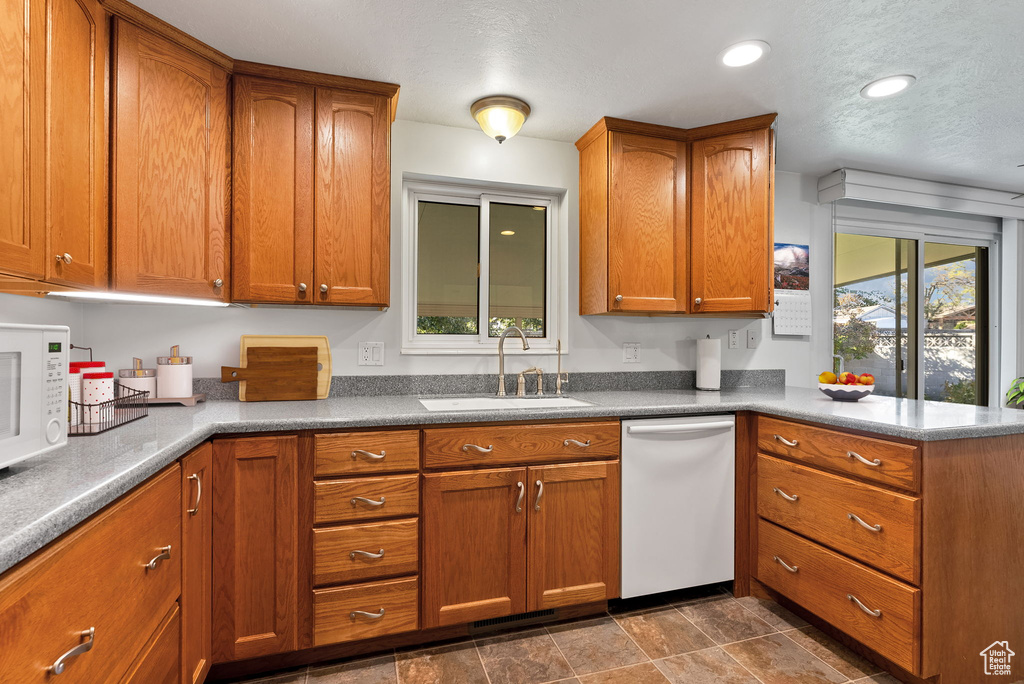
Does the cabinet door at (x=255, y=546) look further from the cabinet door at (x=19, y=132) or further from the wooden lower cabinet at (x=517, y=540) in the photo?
the cabinet door at (x=19, y=132)

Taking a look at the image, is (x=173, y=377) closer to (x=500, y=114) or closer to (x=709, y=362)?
(x=500, y=114)

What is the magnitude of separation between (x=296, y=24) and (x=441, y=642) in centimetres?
230

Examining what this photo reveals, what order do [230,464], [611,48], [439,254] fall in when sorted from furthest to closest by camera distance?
[439,254], [611,48], [230,464]

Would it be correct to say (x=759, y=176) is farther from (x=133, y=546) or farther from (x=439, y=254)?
(x=133, y=546)

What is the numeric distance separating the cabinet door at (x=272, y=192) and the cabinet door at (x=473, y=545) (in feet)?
3.26

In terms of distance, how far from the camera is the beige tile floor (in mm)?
1756

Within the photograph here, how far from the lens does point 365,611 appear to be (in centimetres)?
181

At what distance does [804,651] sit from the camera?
191 centimetres

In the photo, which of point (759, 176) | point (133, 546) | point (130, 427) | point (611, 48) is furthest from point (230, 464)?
point (759, 176)

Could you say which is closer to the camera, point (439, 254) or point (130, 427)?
point (130, 427)

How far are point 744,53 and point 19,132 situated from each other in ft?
7.26

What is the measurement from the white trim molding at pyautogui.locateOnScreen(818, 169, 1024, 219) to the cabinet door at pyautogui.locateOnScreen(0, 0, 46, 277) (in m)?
3.58

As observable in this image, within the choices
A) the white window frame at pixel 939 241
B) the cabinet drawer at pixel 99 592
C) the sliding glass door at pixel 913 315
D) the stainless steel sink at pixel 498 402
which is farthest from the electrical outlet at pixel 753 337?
the cabinet drawer at pixel 99 592

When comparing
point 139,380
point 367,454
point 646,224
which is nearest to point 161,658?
point 367,454
